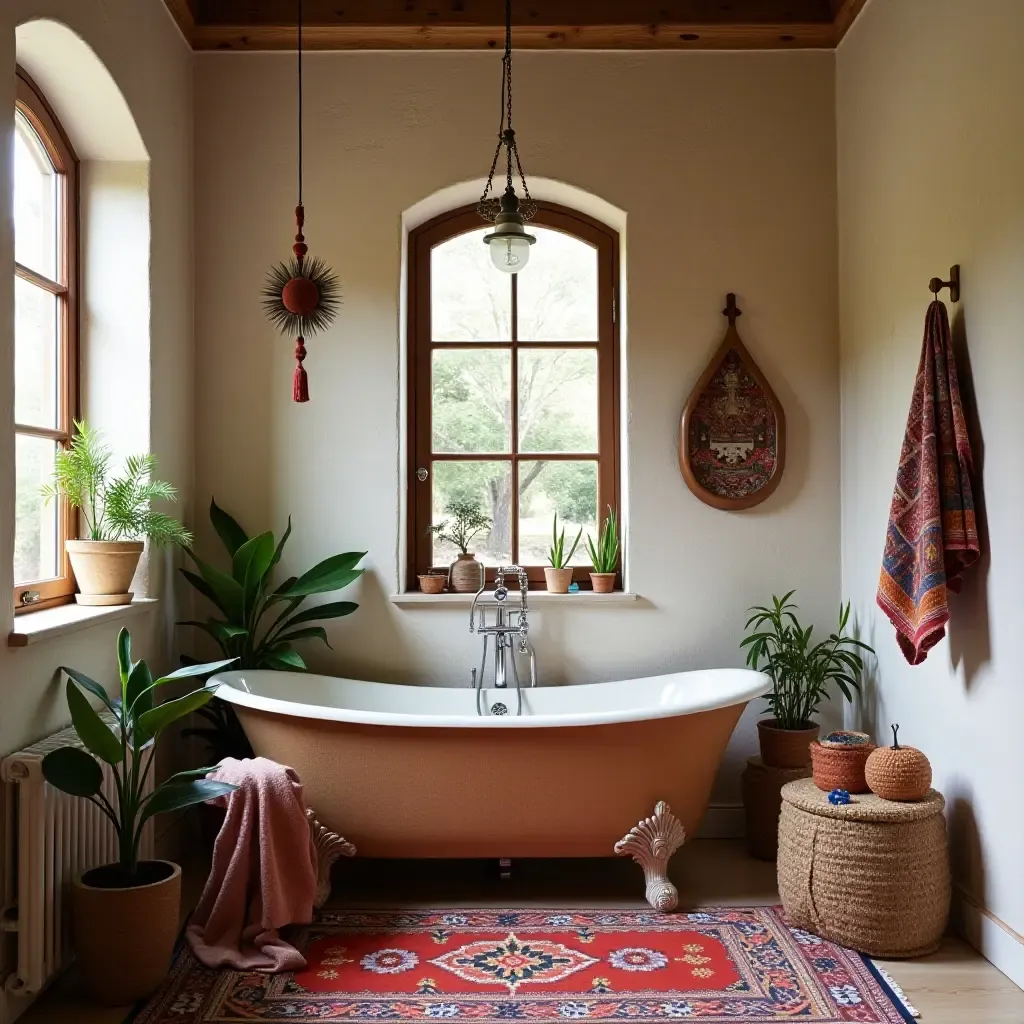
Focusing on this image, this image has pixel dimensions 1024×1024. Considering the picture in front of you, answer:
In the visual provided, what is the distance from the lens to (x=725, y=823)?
3.93 meters

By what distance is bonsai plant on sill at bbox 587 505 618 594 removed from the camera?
4004 mm

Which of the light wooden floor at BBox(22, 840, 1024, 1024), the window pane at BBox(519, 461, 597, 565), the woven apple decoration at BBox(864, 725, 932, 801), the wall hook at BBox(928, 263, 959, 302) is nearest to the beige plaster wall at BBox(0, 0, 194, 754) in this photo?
the light wooden floor at BBox(22, 840, 1024, 1024)

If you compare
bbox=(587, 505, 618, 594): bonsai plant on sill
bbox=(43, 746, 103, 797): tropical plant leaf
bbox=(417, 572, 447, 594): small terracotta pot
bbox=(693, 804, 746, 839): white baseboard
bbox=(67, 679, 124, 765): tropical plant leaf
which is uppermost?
bbox=(587, 505, 618, 594): bonsai plant on sill

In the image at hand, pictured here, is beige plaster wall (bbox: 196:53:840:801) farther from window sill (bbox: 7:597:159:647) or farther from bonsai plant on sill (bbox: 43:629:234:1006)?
bonsai plant on sill (bbox: 43:629:234:1006)

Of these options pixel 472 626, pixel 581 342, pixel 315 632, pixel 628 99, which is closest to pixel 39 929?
pixel 315 632

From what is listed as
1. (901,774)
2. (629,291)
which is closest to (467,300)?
(629,291)

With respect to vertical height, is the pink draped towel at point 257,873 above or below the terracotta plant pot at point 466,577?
below

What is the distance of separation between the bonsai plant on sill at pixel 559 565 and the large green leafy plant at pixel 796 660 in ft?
2.29

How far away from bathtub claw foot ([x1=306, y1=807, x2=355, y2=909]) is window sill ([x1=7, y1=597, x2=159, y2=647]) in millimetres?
833

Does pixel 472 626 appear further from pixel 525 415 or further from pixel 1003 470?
pixel 1003 470

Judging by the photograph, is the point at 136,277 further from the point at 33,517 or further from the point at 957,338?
the point at 957,338

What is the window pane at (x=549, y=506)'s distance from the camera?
4.20m

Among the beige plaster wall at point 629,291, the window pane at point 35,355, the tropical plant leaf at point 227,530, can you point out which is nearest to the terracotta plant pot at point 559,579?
the beige plaster wall at point 629,291

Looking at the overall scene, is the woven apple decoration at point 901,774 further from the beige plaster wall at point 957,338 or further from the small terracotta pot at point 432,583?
the small terracotta pot at point 432,583
